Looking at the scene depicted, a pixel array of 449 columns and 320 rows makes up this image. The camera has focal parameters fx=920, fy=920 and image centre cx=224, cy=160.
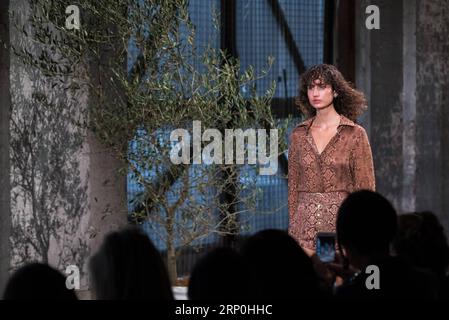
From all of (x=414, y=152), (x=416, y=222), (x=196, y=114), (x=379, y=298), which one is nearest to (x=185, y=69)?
(x=196, y=114)

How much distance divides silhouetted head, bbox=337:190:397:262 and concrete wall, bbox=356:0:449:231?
13.8 feet

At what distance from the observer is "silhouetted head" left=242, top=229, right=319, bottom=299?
2979mm

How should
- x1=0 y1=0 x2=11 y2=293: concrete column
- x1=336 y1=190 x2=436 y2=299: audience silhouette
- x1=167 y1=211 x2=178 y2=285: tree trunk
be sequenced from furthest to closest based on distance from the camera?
x1=167 y1=211 x2=178 y2=285: tree trunk < x1=0 y1=0 x2=11 y2=293: concrete column < x1=336 y1=190 x2=436 y2=299: audience silhouette

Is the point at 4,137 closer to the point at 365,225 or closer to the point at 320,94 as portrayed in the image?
the point at 320,94

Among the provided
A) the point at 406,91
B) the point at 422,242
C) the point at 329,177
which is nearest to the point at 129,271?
the point at 422,242

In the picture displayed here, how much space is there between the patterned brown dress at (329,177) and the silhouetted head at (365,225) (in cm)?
183

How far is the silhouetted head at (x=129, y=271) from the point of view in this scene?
9.29ft

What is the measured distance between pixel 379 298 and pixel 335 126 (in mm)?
2451

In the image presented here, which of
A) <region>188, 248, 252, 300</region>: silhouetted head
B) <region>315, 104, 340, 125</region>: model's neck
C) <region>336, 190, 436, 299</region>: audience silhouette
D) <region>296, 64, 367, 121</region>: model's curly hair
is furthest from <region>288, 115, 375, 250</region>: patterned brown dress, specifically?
<region>188, 248, 252, 300</region>: silhouetted head

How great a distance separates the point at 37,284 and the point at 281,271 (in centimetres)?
79

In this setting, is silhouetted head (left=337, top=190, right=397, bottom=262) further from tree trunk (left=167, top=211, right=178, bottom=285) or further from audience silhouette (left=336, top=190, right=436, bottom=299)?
tree trunk (left=167, top=211, right=178, bottom=285)

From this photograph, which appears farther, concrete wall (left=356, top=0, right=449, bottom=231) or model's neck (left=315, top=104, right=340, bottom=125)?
concrete wall (left=356, top=0, right=449, bottom=231)

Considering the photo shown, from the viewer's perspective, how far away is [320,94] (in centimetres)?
546

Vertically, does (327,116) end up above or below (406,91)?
below
